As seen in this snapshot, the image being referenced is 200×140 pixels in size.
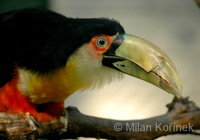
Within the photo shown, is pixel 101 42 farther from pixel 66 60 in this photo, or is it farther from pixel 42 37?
pixel 42 37

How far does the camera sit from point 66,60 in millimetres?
1995

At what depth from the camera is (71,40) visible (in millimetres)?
1989

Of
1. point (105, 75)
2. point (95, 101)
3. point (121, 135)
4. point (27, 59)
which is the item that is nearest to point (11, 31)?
point (27, 59)

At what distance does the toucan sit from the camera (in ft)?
6.56

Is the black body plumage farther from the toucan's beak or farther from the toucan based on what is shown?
the toucan's beak

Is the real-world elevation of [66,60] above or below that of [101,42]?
below

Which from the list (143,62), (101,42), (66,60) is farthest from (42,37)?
(143,62)

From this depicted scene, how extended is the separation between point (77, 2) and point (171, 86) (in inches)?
79.4

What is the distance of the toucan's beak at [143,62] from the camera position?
200 cm

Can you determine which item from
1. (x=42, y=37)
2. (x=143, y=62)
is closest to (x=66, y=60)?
(x=42, y=37)

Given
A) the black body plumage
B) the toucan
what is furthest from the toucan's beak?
the black body plumage

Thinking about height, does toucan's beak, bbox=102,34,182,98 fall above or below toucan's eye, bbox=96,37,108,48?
below

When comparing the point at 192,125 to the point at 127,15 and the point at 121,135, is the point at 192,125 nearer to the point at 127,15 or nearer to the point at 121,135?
the point at 121,135

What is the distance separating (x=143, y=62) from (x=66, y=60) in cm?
A: 42
